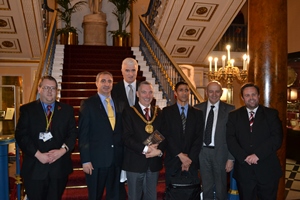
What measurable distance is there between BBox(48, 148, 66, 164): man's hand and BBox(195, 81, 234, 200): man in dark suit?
4.44 feet

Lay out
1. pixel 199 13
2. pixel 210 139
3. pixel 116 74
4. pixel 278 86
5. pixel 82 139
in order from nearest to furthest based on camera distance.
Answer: pixel 82 139, pixel 210 139, pixel 278 86, pixel 116 74, pixel 199 13

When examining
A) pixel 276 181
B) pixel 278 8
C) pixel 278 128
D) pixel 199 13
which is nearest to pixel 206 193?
pixel 276 181

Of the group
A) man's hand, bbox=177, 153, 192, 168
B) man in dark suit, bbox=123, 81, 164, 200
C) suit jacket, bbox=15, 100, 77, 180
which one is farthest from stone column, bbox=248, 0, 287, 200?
suit jacket, bbox=15, 100, 77, 180

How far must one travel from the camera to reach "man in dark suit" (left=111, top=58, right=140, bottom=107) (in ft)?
10.1

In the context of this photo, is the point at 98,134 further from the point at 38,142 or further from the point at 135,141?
the point at 38,142

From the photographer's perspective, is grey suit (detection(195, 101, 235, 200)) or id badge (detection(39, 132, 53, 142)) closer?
id badge (detection(39, 132, 53, 142))

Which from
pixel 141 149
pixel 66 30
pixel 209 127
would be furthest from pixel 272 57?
pixel 66 30

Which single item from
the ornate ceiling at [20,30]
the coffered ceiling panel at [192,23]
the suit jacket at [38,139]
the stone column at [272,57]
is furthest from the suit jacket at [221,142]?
the ornate ceiling at [20,30]

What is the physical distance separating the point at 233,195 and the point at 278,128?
98 centimetres

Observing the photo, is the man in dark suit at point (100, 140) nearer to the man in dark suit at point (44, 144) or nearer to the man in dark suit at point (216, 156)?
the man in dark suit at point (44, 144)

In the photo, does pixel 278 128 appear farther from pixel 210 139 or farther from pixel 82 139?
pixel 82 139

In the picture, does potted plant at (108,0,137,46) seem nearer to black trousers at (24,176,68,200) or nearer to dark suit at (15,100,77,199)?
dark suit at (15,100,77,199)

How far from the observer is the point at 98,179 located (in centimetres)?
278

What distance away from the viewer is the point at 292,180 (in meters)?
5.48
